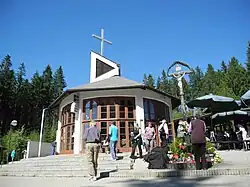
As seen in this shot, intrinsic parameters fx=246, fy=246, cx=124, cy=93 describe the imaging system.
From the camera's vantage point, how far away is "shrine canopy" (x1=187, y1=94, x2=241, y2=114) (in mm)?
13727

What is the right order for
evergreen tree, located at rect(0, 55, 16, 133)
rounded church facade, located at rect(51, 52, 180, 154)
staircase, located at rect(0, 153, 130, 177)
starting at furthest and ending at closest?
evergreen tree, located at rect(0, 55, 16, 133)
rounded church facade, located at rect(51, 52, 180, 154)
staircase, located at rect(0, 153, 130, 177)

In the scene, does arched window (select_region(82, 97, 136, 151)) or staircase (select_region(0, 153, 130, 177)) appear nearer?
staircase (select_region(0, 153, 130, 177))

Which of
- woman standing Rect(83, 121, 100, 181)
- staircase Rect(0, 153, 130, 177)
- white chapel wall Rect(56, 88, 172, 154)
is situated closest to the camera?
woman standing Rect(83, 121, 100, 181)

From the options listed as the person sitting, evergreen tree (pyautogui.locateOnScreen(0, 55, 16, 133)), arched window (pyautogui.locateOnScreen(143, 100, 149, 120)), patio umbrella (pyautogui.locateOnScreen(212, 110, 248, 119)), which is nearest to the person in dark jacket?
the person sitting

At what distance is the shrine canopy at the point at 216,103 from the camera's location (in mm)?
13727

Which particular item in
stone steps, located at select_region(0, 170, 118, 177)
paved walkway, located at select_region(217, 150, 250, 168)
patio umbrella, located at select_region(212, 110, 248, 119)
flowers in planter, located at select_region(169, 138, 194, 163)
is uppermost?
patio umbrella, located at select_region(212, 110, 248, 119)

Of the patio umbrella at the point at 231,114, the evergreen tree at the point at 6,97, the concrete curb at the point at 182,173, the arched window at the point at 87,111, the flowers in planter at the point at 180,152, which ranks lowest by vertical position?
the concrete curb at the point at 182,173

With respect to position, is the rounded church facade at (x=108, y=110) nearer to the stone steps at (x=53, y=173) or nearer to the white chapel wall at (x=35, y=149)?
the white chapel wall at (x=35, y=149)

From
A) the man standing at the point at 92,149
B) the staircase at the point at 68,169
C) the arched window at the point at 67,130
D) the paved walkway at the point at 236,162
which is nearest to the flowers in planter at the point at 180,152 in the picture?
the paved walkway at the point at 236,162

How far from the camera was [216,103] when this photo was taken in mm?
14180

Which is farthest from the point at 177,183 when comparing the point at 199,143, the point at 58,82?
the point at 58,82

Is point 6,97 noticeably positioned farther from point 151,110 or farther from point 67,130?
point 151,110

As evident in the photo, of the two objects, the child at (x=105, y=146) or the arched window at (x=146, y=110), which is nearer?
the child at (x=105, y=146)

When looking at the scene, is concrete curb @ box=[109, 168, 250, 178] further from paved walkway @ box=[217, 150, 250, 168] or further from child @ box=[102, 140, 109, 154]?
child @ box=[102, 140, 109, 154]
